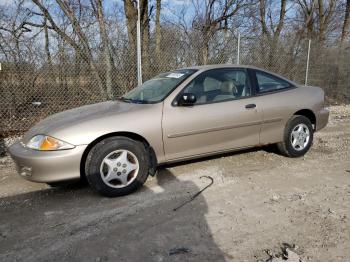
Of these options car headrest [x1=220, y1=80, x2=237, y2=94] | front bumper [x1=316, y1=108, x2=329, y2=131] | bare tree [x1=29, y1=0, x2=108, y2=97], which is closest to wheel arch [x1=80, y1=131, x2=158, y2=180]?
car headrest [x1=220, y1=80, x2=237, y2=94]

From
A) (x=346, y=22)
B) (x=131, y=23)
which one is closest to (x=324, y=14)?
(x=346, y=22)

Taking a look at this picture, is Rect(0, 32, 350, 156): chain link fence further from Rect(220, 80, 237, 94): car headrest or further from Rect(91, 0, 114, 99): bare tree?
Rect(220, 80, 237, 94): car headrest

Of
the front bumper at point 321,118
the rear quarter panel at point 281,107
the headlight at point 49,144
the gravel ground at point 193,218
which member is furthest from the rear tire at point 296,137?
the headlight at point 49,144

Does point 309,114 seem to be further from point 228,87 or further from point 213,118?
point 213,118

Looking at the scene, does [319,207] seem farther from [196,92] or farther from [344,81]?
[344,81]

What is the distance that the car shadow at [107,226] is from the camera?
258 centimetres

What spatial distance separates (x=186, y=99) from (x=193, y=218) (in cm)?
150

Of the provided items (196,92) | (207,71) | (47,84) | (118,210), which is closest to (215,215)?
(118,210)

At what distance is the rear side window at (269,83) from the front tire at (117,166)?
210cm

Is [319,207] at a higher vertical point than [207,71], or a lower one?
lower

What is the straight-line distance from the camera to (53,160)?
11.0 ft

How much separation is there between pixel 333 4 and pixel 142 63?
48.2 ft

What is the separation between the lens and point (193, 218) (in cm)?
314

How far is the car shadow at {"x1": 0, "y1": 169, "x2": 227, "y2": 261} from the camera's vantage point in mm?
2578
